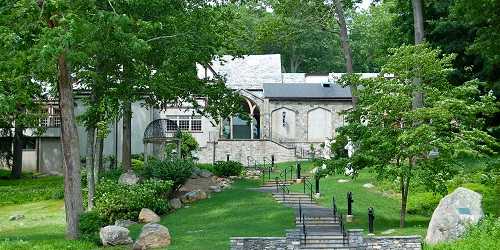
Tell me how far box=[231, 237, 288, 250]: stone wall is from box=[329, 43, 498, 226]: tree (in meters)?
4.11

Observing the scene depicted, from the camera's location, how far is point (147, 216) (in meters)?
24.4

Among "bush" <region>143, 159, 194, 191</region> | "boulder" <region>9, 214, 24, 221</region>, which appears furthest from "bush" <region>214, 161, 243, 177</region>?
"boulder" <region>9, 214, 24, 221</region>

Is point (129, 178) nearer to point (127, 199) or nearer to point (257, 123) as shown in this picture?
point (127, 199)

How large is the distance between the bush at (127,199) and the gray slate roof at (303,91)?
30.4m

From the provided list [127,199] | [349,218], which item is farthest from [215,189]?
[349,218]

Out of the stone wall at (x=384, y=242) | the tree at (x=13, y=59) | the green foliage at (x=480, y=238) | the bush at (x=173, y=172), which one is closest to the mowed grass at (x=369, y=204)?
the stone wall at (x=384, y=242)

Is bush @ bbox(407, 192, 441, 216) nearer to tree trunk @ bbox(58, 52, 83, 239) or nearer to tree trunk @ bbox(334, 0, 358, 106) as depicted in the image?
tree trunk @ bbox(334, 0, 358, 106)

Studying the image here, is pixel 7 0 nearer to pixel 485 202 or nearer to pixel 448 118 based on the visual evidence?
pixel 448 118

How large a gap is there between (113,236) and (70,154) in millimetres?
2918

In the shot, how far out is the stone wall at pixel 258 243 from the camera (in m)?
17.1

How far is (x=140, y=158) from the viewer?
49.1 metres

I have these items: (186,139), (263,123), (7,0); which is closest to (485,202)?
(7,0)

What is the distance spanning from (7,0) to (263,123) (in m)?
39.3

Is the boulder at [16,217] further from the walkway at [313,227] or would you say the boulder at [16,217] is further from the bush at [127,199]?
the walkway at [313,227]
